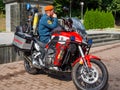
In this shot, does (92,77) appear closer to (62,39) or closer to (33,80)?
(62,39)

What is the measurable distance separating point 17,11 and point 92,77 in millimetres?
9799

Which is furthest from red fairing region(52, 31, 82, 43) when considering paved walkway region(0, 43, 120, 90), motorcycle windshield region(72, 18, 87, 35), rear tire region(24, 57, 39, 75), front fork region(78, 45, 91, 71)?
rear tire region(24, 57, 39, 75)

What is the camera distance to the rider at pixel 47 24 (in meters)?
6.93

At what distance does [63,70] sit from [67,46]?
0.57m

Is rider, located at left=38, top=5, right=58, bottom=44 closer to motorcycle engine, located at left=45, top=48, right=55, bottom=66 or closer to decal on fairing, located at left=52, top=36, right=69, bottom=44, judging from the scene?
motorcycle engine, located at left=45, top=48, right=55, bottom=66

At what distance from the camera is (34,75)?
24.7ft

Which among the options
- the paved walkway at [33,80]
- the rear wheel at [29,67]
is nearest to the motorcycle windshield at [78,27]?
the paved walkway at [33,80]

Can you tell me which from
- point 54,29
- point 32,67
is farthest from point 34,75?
point 54,29

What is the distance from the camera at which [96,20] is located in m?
28.9

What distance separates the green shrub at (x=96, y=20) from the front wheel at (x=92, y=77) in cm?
2089

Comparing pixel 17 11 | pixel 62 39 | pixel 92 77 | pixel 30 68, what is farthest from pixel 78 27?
pixel 17 11

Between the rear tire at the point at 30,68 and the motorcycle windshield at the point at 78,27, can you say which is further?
the rear tire at the point at 30,68

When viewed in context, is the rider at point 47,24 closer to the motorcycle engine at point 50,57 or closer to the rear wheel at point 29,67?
the motorcycle engine at point 50,57

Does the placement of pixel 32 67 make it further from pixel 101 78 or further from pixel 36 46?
pixel 101 78
